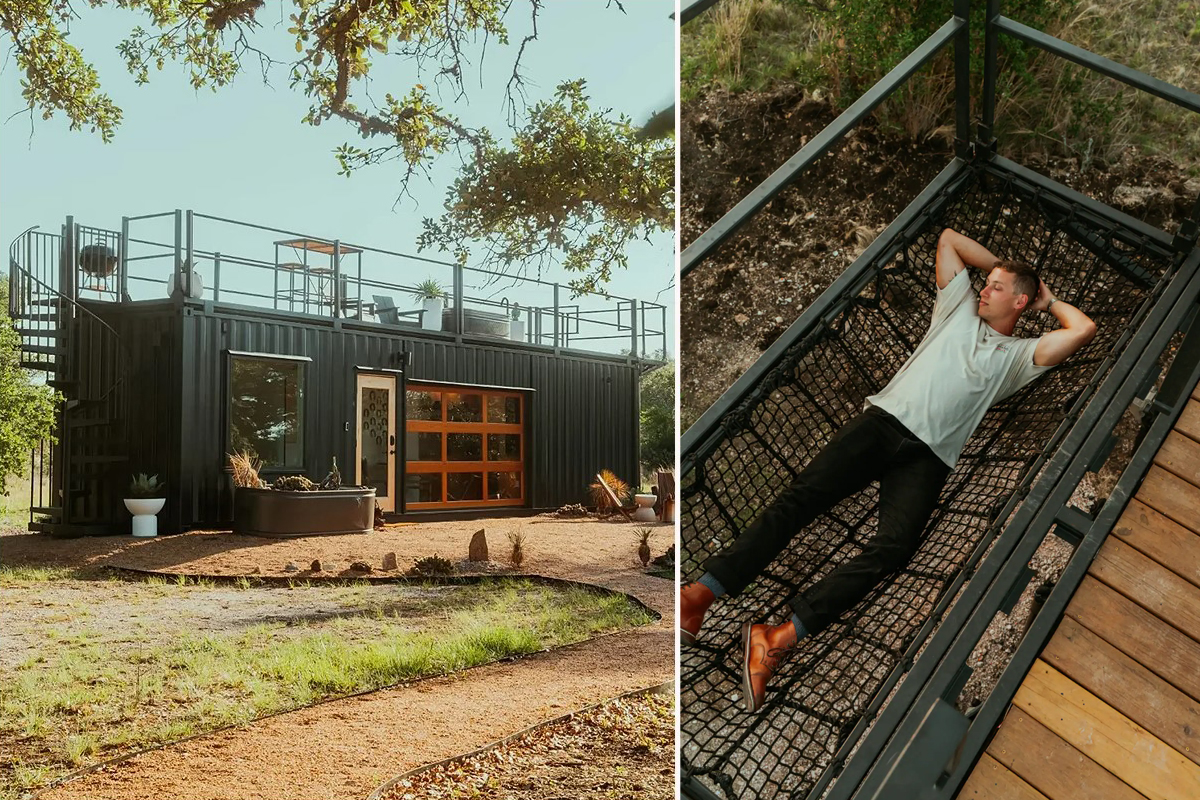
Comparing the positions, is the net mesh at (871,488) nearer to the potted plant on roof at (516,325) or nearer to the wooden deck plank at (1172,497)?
the wooden deck plank at (1172,497)

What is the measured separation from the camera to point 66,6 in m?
1.66

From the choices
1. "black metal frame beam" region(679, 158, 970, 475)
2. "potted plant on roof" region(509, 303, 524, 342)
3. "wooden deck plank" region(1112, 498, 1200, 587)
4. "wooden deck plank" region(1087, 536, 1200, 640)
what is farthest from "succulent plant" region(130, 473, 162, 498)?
"wooden deck plank" region(1112, 498, 1200, 587)

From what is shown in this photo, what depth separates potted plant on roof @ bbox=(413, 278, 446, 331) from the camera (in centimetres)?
200

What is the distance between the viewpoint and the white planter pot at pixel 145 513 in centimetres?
158

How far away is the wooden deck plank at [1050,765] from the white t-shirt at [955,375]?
0.87 metres

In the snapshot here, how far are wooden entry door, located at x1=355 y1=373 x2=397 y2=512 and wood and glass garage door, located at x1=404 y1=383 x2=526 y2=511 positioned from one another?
36 mm

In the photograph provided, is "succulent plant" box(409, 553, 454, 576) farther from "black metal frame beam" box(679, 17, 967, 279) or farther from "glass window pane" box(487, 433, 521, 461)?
"black metal frame beam" box(679, 17, 967, 279)

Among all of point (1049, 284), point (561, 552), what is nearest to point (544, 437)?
point (561, 552)

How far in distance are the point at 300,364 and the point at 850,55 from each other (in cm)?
316

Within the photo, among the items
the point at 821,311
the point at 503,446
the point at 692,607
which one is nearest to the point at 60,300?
the point at 503,446

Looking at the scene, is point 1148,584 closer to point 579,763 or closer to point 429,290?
point 579,763

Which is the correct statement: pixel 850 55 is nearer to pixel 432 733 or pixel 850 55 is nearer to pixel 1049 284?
pixel 1049 284

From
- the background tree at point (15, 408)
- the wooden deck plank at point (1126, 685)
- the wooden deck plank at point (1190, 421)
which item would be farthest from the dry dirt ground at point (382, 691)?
the wooden deck plank at point (1190, 421)

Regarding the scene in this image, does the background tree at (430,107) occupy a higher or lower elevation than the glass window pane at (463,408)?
higher
